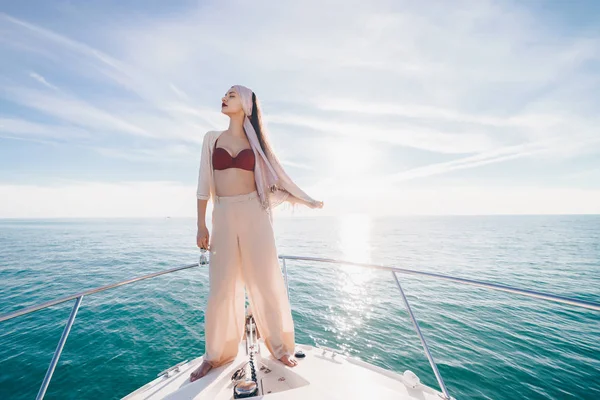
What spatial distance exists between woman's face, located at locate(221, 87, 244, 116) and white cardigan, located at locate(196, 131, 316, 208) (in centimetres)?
23

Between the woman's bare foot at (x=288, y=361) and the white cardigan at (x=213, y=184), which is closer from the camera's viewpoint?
the woman's bare foot at (x=288, y=361)

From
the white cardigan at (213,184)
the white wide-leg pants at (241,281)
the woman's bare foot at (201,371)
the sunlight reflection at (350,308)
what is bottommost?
the sunlight reflection at (350,308)

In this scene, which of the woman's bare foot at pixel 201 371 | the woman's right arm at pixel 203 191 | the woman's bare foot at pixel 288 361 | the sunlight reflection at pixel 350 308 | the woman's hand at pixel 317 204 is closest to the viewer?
the woman's bare foot at pixel 201 371

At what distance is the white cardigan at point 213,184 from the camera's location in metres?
2.22

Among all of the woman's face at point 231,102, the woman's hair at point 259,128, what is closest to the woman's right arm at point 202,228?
the woman's hair at point 259,128

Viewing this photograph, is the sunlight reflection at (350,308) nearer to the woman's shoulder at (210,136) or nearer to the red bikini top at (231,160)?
the red bikini top at (231,160)

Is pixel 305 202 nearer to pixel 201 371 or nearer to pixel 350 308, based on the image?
pixel 201 371

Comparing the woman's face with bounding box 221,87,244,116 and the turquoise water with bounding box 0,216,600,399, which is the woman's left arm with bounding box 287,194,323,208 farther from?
the turquoise water with bounding box 0,216,600,399

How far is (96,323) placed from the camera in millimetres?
7715

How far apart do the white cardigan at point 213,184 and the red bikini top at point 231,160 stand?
74 millimetres

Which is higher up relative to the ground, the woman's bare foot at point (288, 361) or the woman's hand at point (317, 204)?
the woman's hand at point (317, 204)

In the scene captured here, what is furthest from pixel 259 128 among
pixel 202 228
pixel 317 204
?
pixel 202 228

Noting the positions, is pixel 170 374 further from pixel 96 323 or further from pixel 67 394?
pixel 96 323

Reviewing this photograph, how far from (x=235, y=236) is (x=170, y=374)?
1309mm
